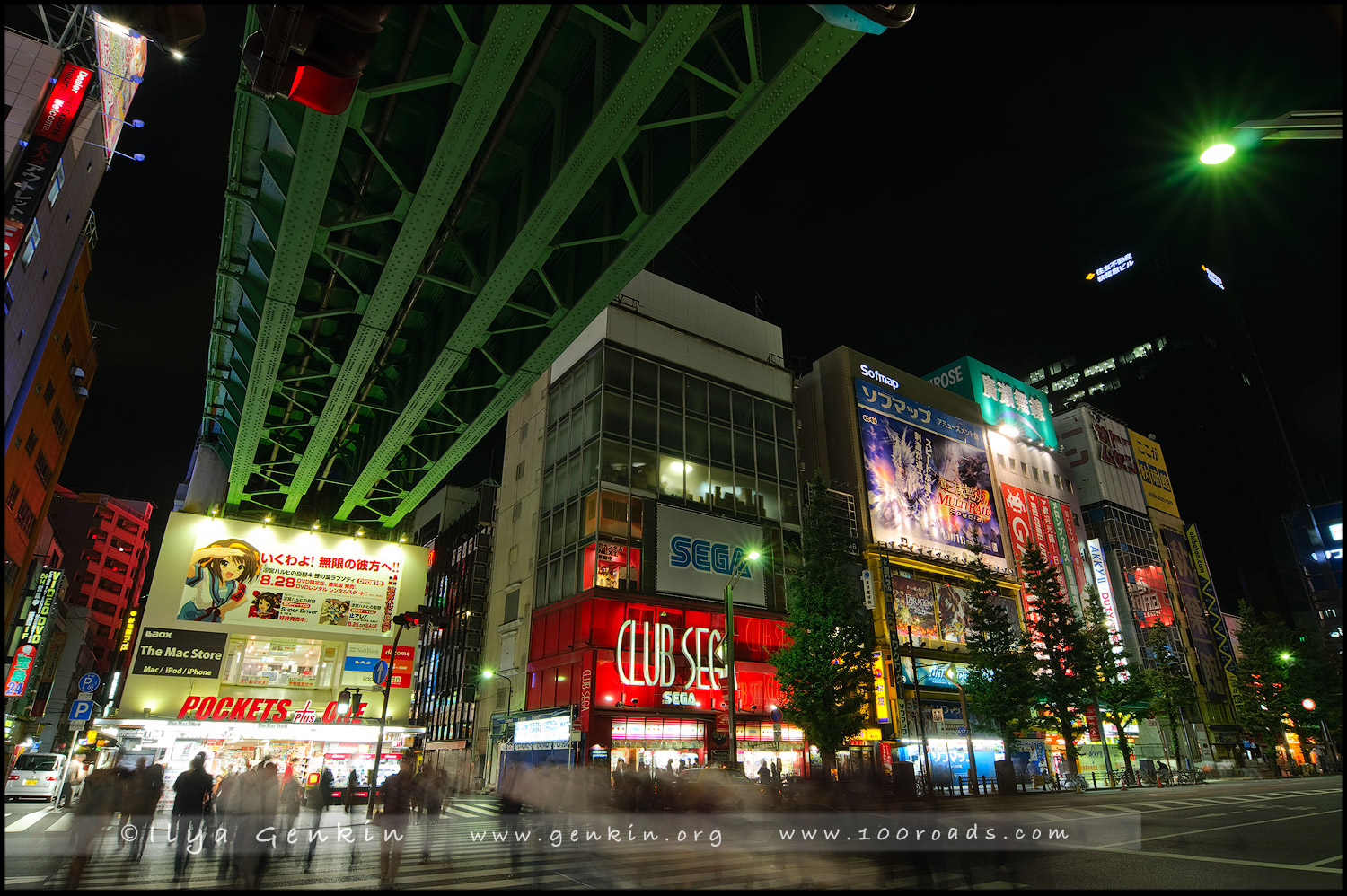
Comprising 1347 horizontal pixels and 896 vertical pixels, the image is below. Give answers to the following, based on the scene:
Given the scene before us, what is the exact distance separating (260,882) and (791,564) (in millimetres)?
31528

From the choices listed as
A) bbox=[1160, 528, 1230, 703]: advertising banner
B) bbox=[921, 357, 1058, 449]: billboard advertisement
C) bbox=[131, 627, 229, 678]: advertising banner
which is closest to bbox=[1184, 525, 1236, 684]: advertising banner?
bbox=[1160, 528, 1230, 703]: advertising banner

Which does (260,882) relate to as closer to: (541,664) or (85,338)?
(541,664)

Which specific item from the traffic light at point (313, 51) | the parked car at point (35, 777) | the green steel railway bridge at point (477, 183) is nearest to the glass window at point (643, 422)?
the green steel railway bridge at point (477, 183)

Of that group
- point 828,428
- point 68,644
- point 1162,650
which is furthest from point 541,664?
point 68,644

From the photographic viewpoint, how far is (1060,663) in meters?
40.2

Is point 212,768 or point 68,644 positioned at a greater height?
point 68,644

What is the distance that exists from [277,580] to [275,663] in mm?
2809

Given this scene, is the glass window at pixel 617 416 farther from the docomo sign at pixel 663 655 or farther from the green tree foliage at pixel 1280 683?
the green tree foliage at pixel 1280 683

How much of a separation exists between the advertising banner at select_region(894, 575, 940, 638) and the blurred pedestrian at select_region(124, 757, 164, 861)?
3729 cm

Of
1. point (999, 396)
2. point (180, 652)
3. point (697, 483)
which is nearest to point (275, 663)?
point (180, 652)

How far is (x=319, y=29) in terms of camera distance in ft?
16.7

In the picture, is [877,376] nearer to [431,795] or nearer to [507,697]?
[507,697]

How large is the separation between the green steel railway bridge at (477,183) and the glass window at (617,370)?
17.9m

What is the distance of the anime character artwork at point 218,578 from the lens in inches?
882
